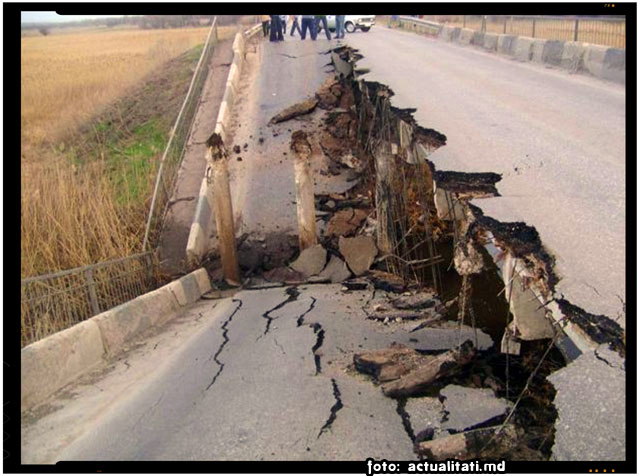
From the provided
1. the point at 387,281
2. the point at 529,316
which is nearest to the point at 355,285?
the point at 387,281

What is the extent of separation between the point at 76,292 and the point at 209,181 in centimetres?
241

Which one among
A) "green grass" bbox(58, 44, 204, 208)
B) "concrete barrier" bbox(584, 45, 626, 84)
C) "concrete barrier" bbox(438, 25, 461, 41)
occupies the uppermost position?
"concrete barrier" bbox(438, 25, 461, 41)

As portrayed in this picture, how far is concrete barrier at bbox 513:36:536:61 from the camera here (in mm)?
17703

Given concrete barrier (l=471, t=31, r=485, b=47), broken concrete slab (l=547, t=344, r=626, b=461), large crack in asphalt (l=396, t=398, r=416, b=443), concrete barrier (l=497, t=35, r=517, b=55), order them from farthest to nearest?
concrete barrier (l=471, t=31, r=485, b=47) < concrete barrier (l=497, t=35, r=517, b=55) < large crack in asphalt (l=396, t=398, r=416, b=443) < broken concrete slab (l=547, t=344, r=626, b=461)

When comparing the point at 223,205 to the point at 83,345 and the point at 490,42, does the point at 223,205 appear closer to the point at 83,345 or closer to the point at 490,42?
the point at 83,345

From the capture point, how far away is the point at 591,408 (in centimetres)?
355

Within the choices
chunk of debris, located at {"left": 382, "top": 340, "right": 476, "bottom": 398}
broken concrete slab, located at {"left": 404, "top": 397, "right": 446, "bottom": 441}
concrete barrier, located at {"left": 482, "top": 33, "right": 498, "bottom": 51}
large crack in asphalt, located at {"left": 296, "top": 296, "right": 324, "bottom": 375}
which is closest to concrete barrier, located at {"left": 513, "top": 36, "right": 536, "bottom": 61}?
concrete barrier, located at {"left": 482, "top": 33, "right": 498, "bottom": 51}

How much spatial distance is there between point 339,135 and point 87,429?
10.4 metres

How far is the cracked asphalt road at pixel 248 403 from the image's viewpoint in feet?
12.9

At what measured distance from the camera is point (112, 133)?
19312 mm

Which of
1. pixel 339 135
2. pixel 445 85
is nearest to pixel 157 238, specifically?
pixel 339 135

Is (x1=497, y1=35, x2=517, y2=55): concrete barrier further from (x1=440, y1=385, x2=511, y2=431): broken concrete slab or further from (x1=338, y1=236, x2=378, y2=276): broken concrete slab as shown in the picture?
(x1=440, y1=385, x2=511, y2=431): broken concrete slab

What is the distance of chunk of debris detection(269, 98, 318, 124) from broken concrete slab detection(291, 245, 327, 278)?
20.1 ft

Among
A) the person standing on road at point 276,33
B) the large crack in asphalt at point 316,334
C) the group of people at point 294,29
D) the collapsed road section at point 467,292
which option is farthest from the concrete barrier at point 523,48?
the large crack in asphalt at point 316,334
